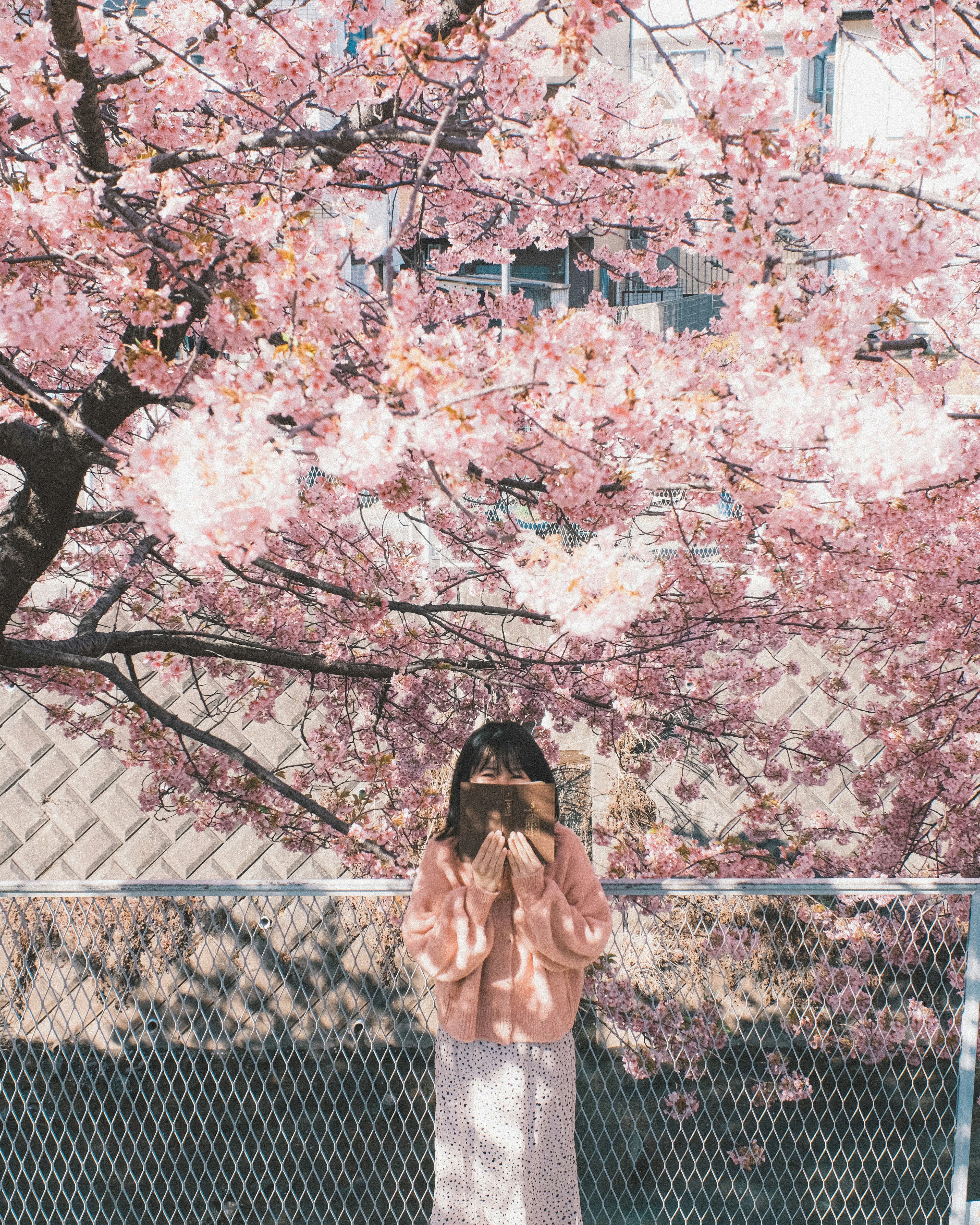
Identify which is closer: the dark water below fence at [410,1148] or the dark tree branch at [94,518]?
the dark tree branch at [94,518]

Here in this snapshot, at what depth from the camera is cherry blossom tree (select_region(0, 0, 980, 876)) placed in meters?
1.65

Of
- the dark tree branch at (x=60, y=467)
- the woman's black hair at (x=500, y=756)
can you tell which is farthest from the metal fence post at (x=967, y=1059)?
the dark tree branch at (x=60, y=467)

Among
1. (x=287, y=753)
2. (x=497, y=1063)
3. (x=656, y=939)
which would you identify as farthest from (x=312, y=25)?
(x=656, y=939)

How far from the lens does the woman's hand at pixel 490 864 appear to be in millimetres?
1920

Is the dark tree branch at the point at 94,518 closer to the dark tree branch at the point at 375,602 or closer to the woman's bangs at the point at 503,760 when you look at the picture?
the dark tree branch at the point at 375,602

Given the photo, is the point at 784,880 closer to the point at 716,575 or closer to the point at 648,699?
the point at 716,575

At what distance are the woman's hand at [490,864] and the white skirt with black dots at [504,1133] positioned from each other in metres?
0.36

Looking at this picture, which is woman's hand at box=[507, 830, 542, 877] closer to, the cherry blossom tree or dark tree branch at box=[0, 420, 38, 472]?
the cherry blossom tree

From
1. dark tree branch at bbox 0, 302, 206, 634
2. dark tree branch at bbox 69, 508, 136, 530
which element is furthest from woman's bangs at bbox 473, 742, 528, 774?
dark tree branch at bbox 69, 508, 136, 530

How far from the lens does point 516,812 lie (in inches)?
77.2

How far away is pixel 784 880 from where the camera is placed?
6.90 ft

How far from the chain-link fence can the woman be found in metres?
0.56

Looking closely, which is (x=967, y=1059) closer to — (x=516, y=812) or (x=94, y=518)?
(x=516, y=812)

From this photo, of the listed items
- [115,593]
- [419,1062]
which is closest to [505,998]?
[115,593]
